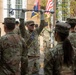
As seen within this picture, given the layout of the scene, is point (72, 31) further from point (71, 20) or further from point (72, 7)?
point (72, 7)

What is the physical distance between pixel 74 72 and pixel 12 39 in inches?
54.2

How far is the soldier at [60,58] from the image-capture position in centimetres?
550

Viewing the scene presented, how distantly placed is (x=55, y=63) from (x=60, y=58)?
102 mm

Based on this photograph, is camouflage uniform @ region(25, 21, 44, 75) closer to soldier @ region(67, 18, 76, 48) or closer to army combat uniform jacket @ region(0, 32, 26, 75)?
soldier @ region(67, 18, 76, 48)

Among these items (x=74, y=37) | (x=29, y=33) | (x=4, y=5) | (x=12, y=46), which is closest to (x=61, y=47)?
(x=12, y=46)

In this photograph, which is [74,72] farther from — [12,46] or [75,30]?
[75,30]

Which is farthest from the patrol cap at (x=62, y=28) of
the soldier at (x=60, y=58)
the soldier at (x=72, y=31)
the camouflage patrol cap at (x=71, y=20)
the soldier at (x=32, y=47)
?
the soldier at (x=32, y=47)

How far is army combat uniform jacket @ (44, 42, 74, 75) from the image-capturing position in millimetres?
5508

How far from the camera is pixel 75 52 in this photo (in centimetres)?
595

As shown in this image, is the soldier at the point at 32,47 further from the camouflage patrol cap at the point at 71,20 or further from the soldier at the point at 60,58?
the soldier at the point at 60,58

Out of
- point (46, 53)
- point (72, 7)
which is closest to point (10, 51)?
point (46, 53)

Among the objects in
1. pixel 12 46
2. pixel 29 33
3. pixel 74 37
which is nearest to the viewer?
pixel 12 46

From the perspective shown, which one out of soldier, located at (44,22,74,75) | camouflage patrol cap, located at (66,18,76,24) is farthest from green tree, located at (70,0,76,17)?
soldier, located at (44,22,74,75)

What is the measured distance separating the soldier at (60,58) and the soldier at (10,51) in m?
1.11
